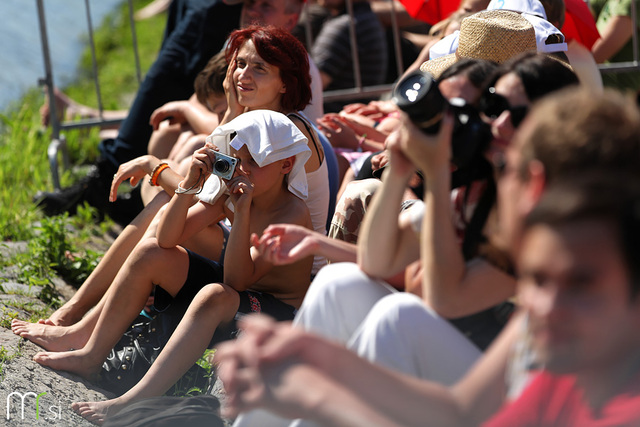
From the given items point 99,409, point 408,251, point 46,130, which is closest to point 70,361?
point 99,409

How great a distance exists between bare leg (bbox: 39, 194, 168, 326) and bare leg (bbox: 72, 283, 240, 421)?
0.66 m

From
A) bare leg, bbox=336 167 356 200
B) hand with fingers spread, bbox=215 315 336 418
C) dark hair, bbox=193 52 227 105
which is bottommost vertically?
bare leg, bbox=336 167 356 200

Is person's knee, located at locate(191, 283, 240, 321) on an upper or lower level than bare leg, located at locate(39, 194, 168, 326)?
upper

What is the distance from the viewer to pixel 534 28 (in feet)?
9.36

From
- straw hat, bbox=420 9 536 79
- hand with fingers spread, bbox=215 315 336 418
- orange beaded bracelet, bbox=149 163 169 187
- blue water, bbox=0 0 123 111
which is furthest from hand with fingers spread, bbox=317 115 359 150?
blue water, bbox=0 0 123 111

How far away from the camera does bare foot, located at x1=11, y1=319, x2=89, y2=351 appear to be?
2.91m

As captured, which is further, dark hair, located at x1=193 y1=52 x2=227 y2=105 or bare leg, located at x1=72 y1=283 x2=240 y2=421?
dark hair, located at x1=193 y1=52 x2=227 y2=105

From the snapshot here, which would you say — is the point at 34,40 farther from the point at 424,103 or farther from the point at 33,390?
the point at 424,103

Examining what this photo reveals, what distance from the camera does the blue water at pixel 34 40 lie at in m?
8.64

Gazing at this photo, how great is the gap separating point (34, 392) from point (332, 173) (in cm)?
140

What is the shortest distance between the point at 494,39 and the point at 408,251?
109 cm

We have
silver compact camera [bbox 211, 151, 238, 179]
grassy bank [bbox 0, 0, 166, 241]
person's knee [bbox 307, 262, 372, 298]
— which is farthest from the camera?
grassy bank [bbox 0, 0, 166, 241]

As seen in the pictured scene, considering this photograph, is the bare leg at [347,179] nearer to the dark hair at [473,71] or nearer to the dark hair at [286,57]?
the dark hair at [286,57]

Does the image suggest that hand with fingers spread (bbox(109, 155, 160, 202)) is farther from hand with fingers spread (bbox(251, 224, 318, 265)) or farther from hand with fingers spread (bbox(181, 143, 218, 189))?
hand with fingers spread (bbox(251, 224, 318, 265))
